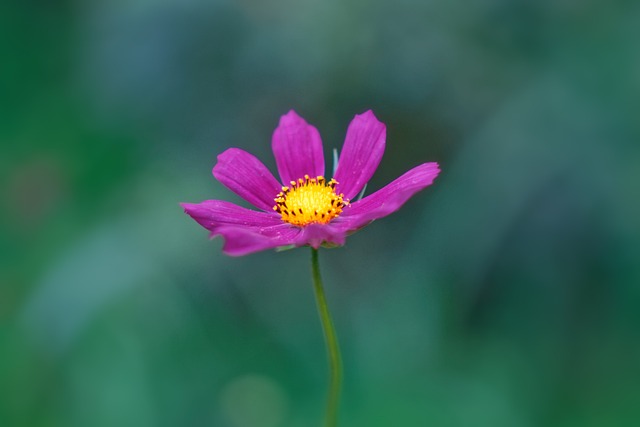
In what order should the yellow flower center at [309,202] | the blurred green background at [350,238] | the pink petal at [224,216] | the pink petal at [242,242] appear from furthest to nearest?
the blurred green background at [350,238] → the yellow flower center at [309,202] → the pink petal at [224,216] → the pink petal at [242,242]

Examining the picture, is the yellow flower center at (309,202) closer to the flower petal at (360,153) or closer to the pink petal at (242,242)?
the flower petal at (360,153)

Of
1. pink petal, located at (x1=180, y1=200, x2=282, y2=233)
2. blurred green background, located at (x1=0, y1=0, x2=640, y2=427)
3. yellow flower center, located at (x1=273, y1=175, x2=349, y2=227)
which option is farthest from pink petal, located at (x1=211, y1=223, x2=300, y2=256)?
blurred green background, located at (x1=0, y1=0, x2=640, y2=427)

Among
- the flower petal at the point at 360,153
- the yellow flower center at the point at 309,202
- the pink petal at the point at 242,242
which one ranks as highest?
the flower petal at the point at 360,153

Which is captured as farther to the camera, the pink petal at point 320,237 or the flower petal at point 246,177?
the flower petal at point 246,177

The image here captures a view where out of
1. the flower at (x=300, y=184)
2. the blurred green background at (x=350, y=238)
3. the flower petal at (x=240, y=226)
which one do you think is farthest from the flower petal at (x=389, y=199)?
the blurred green background at (x=350, y=238)

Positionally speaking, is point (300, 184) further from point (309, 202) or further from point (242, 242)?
point (242, 242)

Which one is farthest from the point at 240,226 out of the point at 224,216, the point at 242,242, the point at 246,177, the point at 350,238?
the point at 350,238
